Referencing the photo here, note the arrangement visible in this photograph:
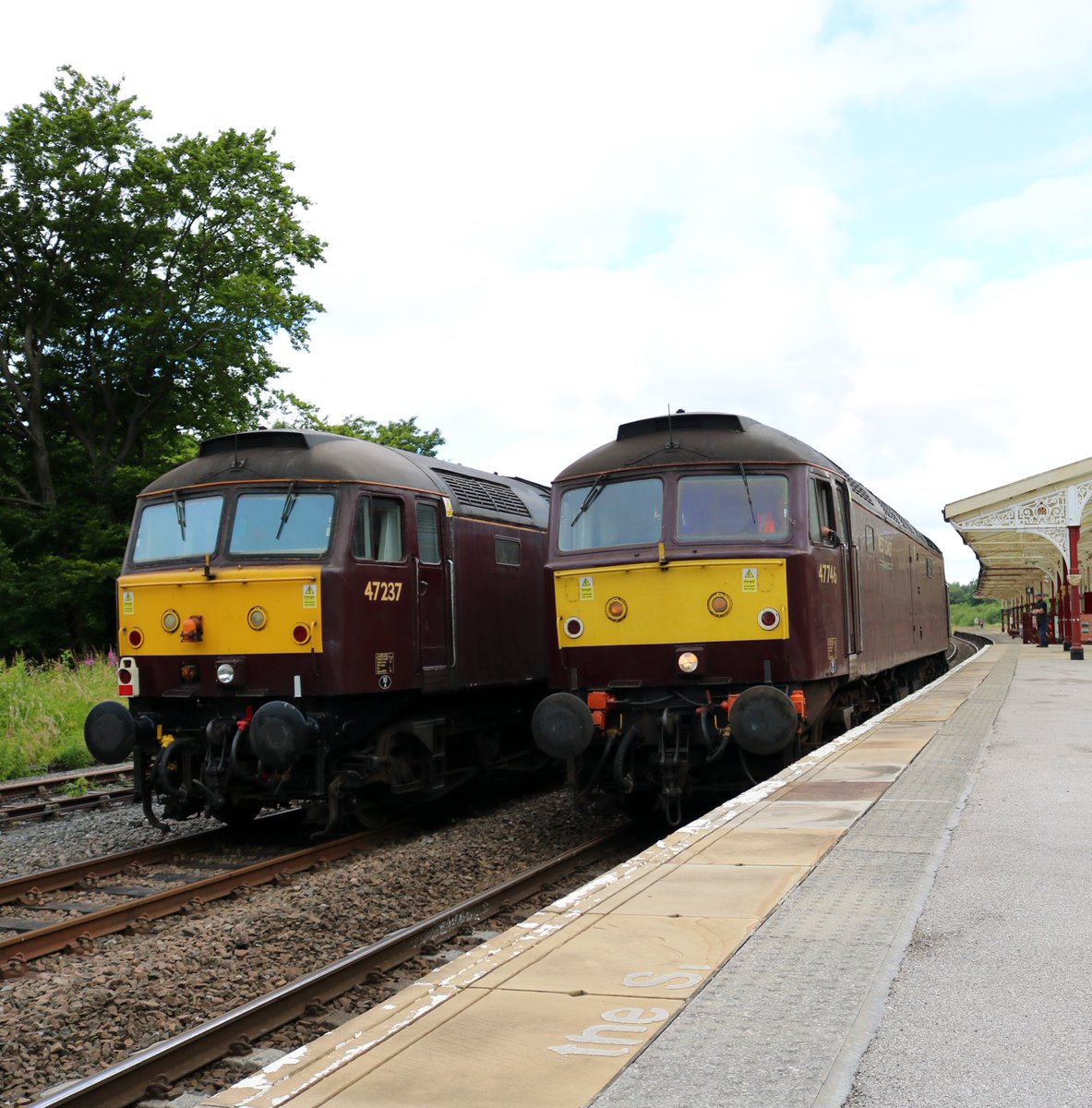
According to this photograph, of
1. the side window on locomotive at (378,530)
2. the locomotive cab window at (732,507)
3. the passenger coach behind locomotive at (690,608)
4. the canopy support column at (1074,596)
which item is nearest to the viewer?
the passenger coach behind locomotive at (690,608)

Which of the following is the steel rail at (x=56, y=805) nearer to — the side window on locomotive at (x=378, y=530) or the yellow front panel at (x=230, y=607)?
the yellow front panel at (x=230, y=607)

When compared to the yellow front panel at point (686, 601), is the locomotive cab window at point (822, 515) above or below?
above

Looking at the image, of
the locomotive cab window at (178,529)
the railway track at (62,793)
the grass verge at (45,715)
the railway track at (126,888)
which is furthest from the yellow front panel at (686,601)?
the grass verge at (45,715)

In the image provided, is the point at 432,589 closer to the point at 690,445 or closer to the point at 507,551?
the point at 507,551

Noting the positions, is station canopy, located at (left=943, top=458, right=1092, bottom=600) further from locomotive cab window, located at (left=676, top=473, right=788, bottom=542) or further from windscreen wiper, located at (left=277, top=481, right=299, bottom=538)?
windscreen wiper, located at (left=277, top=481, right=299, bottom=538)

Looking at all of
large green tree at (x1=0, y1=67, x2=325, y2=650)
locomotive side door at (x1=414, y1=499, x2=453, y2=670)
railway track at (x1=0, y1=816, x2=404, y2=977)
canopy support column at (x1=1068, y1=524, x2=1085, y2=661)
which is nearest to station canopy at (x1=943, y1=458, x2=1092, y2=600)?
canopy support column at (x1=1068, y1=524, x2=1085, y2=661)

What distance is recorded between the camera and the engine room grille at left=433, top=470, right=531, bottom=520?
12141 mm

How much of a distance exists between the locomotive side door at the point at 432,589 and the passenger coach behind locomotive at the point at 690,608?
3.98 ft

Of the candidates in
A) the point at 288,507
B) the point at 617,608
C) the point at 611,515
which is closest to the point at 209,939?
the point at 288,507

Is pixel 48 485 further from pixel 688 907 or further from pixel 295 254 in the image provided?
pixel 688 907

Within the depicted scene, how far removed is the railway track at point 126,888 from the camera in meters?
7.28

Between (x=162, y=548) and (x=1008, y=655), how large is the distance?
2510cm

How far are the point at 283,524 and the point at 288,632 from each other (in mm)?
947

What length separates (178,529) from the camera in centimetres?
1079
